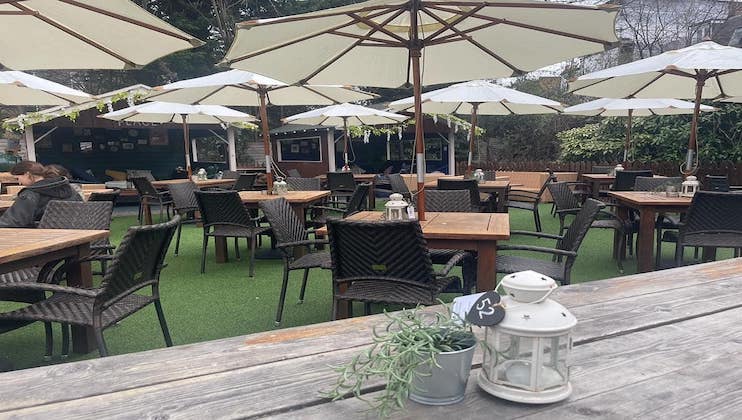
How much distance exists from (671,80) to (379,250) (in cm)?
527

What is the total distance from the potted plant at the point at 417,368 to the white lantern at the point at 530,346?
0.05m

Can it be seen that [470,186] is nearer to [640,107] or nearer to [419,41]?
[419,41]

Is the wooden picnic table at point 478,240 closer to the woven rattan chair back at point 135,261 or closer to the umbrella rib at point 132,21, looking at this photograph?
the woven rattan chair back at point 135,261

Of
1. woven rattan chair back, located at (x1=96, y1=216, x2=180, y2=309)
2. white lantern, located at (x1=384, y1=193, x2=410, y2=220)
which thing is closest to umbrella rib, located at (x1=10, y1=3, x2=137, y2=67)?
woven rattan chair back, located at (x1=96, y1=216, x2=180, y2=309)

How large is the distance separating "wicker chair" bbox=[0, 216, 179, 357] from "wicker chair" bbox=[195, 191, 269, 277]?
1.89m

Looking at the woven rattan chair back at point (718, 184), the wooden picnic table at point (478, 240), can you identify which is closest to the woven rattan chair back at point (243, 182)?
the wooden picnic table at point (478, 240)

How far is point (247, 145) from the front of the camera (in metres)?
17.5

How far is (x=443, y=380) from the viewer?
0.80m

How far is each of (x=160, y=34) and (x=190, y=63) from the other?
15690mm

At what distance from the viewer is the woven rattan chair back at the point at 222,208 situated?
4.46 meters

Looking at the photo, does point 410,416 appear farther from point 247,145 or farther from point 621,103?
point 247,145

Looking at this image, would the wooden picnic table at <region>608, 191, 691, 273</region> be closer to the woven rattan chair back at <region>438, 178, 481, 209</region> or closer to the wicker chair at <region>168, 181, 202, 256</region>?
the woven rattan chair back at <region>438, 178, 481, 209</region>

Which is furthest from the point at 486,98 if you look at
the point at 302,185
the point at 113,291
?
the point at 113,291

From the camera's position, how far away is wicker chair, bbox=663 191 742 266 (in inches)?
138
